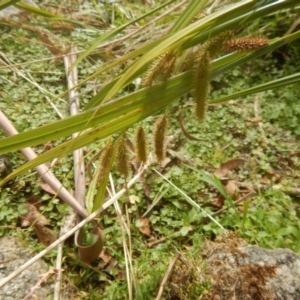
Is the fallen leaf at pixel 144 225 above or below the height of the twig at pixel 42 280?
below

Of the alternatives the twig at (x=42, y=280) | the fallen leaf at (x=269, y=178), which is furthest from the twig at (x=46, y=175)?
the fallen leaf at (x=269, y=178)

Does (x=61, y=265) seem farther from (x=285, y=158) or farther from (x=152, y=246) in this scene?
(x=285, y=158)

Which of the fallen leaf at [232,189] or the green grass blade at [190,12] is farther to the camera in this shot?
the fallen leaf at [232,189]

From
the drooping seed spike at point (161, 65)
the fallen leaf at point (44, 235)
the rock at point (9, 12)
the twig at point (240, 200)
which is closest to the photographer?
the drooping seed spike at point (161, 65)

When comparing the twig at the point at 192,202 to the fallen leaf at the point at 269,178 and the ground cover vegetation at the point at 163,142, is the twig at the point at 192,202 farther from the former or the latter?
the fallen leaf at the point at 269,178

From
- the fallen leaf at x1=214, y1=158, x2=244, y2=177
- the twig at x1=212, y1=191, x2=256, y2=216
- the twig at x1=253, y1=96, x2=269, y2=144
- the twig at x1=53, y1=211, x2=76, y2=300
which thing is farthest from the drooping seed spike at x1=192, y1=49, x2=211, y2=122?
the twig at x1=253, y1=96, x2=269, y2=144

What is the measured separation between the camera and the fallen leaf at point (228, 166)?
1786mm

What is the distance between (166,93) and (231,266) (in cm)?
66

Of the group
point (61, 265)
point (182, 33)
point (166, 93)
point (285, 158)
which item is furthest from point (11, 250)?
point (285, 158)

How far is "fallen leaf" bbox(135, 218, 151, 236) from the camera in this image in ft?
5.06

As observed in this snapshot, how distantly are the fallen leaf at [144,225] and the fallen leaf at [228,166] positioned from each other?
1.37ft

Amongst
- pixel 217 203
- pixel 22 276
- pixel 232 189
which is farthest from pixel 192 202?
pixel 22 276

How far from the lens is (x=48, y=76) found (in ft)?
7.10

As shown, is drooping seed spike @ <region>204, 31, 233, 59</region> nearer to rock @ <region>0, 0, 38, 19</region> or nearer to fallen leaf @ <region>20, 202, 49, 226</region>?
fallen leaf @ <region>20, 202, 49, 226</region>
